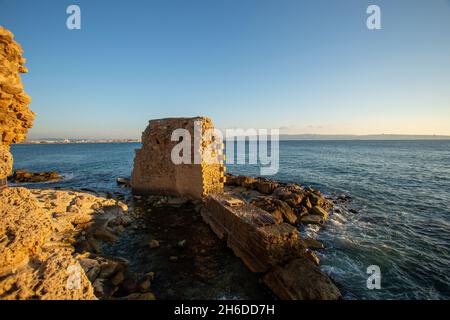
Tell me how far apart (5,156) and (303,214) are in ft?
47.7

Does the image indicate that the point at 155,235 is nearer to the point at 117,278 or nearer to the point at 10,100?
the point at 117,278

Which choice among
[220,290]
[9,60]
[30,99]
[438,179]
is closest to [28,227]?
[30,99]

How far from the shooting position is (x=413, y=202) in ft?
59.3

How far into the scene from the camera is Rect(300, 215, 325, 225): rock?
13281 millimetres

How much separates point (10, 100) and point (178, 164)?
11.0 m

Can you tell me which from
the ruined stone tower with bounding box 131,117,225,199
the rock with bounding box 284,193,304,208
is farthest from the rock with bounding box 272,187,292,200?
the ruined stone tower with bounding box 131,117,225,199

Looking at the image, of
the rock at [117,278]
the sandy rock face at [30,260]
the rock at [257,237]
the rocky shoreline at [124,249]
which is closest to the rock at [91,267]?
the rocky shoreline at [124,249]

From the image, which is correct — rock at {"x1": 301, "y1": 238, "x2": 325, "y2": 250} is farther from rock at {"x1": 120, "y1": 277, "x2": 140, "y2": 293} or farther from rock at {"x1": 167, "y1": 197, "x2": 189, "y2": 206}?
rock at {"x1": 167, "y1": 197, "x2": 189, "y2": 206}

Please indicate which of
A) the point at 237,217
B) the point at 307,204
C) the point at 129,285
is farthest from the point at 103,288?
the point at 307,204

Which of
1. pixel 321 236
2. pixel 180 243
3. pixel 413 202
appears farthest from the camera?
pixel 413 202

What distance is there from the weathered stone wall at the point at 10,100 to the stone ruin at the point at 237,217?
7713 millimetres

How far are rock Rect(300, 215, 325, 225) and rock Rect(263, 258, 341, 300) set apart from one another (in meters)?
6.25

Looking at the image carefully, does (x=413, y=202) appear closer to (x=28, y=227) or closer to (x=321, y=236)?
(x=321, y=236)

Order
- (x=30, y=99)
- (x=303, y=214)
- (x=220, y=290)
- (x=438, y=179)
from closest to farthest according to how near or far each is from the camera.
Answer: (x=30, y=99) → (x=220, y=290) → (x=303, y=214) → (x=438, y=179)
